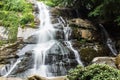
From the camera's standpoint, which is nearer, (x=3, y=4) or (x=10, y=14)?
(x=10, y=14)

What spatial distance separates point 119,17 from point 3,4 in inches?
337

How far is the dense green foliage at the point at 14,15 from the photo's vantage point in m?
17.6

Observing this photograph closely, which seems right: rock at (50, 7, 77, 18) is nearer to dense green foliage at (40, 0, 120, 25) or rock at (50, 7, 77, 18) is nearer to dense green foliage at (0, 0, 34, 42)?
dense green foliage at (40, 0, 120, 25)

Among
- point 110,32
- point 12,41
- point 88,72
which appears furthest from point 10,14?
point 88,72

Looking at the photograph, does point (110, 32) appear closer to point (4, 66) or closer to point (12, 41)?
point (12, 41)

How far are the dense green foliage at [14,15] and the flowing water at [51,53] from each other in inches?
46.2

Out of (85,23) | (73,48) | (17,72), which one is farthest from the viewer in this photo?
(85,23)

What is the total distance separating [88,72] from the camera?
8.10 m

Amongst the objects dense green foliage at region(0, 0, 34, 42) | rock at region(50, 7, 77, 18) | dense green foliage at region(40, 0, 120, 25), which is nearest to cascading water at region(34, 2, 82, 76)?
rock at region(50, 7, 77, 18)

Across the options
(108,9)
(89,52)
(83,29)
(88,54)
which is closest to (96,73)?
(88,54)

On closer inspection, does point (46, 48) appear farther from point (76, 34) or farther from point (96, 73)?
point (96, 73)

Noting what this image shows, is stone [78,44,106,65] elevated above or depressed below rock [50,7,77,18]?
below

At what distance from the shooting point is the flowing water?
46.4 feet

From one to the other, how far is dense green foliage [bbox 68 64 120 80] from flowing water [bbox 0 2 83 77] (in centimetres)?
554
